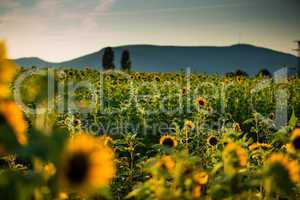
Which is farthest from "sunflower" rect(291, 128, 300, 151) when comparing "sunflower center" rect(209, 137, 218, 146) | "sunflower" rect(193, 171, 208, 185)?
"sunflower center" rect(209, 137, 218, 146)

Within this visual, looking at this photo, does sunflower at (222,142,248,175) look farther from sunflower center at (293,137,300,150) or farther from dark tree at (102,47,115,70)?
dark tree at (102,47,115,70)

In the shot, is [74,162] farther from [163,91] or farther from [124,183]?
[163,91]

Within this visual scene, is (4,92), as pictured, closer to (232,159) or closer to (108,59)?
(232,159)

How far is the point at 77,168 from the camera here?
930mm

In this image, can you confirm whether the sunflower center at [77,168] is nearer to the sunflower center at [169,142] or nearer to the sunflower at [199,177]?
the sunflower at [199,177]

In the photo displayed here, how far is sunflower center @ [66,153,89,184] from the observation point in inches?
36.0

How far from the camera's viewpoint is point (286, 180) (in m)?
1.22

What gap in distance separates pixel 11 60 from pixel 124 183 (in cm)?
252

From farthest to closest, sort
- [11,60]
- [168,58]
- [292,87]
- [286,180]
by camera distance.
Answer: [168,58] → [292,87] → [286,180] → [11,60]

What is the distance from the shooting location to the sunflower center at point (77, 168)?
914mm

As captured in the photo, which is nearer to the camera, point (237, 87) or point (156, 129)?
point (156, 129)

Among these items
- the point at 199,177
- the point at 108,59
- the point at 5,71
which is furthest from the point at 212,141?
the point at 108,59

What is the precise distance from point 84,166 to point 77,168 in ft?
0.06

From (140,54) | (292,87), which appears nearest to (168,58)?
(140,54)
